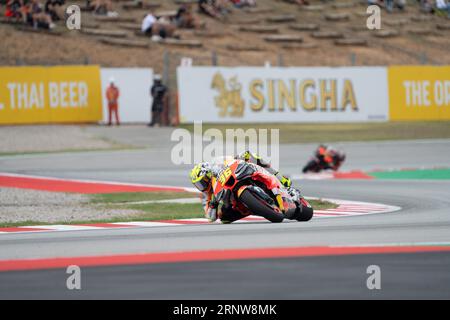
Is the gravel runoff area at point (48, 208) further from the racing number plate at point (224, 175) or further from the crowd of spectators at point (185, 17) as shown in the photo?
the crowd of spectators at point (185, 17)

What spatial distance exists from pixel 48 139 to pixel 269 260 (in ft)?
70.3

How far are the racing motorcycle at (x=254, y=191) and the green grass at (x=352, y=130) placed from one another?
700 inches

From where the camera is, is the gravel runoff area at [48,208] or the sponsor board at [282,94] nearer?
the gravel runoff area at [48,208]

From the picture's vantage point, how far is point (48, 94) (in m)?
32.0

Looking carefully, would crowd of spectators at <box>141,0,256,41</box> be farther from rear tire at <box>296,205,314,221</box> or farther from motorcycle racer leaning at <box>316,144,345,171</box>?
rear tire at <box>296,205,314,221</box>

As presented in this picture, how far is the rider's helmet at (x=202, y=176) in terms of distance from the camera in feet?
42.7

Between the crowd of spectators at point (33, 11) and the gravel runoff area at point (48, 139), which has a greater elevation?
the crowd of spectators at point (33, 11)

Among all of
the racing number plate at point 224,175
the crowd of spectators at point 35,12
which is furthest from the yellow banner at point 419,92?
the racing number plate at point 224,175

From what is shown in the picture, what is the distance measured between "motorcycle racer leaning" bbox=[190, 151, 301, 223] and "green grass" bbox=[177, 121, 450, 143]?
17.4 metres

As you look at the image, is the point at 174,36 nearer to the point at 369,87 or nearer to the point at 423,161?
the point at 369,87

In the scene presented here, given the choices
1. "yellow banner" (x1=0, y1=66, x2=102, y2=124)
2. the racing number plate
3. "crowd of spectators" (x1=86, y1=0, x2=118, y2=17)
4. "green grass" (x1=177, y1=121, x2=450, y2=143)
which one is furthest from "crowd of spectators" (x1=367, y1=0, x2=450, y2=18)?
the racing number plate

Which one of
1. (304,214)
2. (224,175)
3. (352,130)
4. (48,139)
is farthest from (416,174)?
(48,139)
